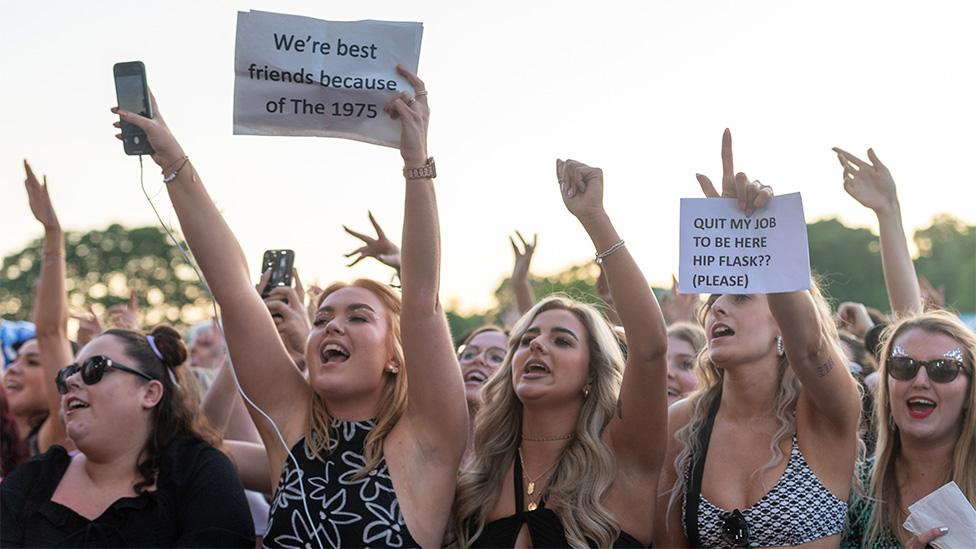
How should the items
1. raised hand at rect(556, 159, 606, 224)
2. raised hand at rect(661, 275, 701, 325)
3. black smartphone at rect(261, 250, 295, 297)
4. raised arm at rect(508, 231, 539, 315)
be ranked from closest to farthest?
raised hand at rect(556, 159, 606, 224) < black smartphone at rect(261, 250, 295, 297) < raised arm at rect(508, 231, 539, 315) < raised hand at rect(661, 275, 701, 325)

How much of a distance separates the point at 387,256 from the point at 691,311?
235cm

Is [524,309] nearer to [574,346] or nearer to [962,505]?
[574,346]

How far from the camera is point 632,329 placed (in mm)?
4262

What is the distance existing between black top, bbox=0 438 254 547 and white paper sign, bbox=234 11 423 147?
1.45 metres

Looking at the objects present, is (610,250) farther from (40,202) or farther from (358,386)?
(40,202)

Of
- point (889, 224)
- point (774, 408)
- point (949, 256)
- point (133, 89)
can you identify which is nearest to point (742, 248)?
point (774, 408)

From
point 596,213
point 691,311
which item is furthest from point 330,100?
point 691,311

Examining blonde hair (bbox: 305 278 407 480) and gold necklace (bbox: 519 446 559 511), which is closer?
blonde hair (bbox: 305 278 407 480)

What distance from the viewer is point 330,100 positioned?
4.33 m

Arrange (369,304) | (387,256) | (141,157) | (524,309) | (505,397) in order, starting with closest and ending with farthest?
(141,157) → (369,304) → (505,397) → (387,256) → (524,309)

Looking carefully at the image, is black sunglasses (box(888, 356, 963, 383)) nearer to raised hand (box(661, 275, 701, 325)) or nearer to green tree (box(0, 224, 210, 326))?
raised hand (box(661, 275, 701, 325))

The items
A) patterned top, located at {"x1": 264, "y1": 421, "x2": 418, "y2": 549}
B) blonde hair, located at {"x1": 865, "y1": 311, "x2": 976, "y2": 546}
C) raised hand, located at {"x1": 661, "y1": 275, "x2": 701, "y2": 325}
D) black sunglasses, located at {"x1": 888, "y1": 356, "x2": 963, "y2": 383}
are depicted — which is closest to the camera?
patterned top, located at {"x1": 264, "y1": 421, "x2": 418, "y2": 549}

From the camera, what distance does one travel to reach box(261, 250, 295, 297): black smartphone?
571 cm

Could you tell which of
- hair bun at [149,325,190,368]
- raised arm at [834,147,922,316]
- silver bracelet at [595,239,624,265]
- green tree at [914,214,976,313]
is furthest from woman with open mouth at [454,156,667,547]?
green tree at [914,214,976,313]
